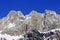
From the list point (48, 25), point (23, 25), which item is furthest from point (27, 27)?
point (48, 25)

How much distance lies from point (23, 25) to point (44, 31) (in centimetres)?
1376

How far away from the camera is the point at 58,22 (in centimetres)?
15888

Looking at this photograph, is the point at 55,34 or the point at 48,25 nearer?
the point at 55,34

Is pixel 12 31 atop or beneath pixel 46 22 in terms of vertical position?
beneath

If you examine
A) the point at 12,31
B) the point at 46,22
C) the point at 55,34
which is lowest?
the point at 55,34

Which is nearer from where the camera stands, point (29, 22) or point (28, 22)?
point (29, 22)

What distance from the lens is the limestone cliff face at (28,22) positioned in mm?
148625

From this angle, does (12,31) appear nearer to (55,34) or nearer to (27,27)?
(27,27)

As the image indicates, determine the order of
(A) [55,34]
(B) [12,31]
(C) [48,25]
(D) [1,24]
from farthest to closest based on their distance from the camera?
1. (D) [1,24]
2. (C) [48,25]
3. (B) [12,31]
4. (A) [55,34]

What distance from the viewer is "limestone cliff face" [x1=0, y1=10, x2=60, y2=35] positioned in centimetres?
14862

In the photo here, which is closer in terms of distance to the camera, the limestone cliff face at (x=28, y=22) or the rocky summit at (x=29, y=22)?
the rocky summit at (x=29, y=22)

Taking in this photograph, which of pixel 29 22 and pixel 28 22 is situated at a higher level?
pixel 28 22

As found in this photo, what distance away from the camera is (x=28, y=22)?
159 metres

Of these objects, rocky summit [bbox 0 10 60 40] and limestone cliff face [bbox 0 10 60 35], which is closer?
rocky summit [bbox 0 10 60 40]
